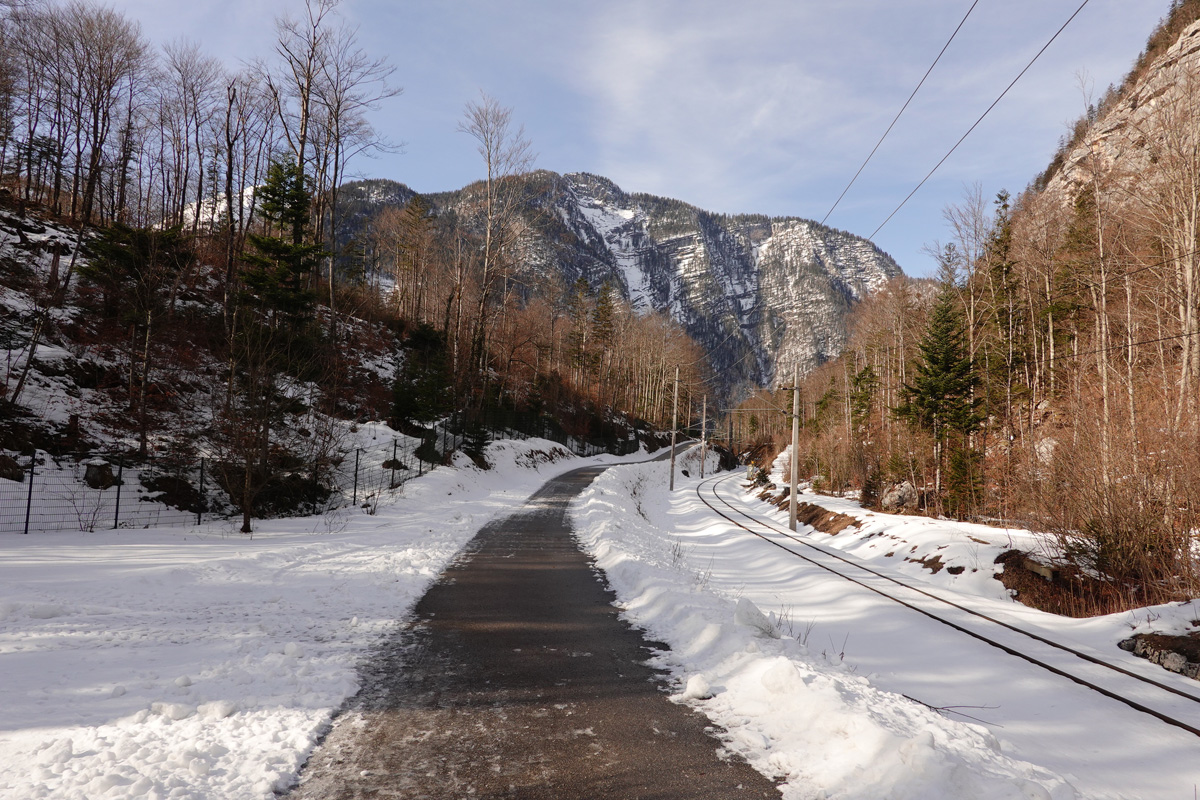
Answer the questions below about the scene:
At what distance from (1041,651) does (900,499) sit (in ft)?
58.4

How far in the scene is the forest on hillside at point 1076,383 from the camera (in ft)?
33.5

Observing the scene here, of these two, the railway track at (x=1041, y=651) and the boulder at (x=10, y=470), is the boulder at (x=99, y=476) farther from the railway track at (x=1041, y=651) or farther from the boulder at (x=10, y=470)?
the railway track at (x=1041, y=651)

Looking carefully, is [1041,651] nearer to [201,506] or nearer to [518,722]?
[518,722]

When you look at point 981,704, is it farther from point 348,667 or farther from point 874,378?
point 874,378

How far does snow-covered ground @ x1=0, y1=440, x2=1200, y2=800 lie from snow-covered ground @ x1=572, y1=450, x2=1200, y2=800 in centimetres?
3

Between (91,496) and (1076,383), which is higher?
(1076,383)

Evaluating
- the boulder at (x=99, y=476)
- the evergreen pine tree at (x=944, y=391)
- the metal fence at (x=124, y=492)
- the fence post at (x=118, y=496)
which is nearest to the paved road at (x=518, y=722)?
the fence post at (x=118, y=496)

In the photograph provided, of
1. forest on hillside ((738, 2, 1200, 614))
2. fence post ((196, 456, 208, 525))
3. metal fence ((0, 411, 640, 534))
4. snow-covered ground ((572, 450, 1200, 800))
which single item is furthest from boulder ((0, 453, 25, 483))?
forest on hillside ((738, 2, 1200, 614))

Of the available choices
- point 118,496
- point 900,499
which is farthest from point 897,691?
point 900,499

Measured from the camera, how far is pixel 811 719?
15.1ft

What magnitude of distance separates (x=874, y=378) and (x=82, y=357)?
45469mm

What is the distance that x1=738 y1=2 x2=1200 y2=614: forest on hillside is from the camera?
33.5 feet

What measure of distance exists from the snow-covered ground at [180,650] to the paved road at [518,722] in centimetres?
43

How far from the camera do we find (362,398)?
101 feet
